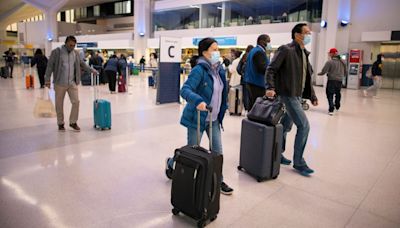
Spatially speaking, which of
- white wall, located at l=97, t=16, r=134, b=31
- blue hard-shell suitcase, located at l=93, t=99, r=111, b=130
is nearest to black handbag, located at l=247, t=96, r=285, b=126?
blue hard-shell suitcase, located at l=93, t=99, r=111, b=130

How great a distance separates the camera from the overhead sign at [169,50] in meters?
7.74

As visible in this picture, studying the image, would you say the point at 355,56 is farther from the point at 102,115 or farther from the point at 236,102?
the point at 102,115

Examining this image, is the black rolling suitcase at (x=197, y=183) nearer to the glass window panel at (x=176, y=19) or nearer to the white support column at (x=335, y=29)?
the white support column at (x=335, y=29)

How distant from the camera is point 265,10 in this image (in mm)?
19422

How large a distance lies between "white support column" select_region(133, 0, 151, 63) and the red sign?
16445 mm

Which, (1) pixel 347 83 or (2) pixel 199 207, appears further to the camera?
(1) pixel 347 83

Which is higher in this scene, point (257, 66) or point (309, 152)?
point (257, 66)

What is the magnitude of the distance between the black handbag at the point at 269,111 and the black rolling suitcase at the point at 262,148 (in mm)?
57

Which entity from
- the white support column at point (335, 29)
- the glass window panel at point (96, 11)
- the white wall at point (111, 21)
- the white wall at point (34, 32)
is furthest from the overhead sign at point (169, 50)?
the glass window panel at point (96, 11)

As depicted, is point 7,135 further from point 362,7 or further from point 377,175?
point 362,7

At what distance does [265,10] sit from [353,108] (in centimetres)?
1266

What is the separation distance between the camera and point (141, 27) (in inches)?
1007

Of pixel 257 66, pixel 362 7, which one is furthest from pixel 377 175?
pixel 362 7

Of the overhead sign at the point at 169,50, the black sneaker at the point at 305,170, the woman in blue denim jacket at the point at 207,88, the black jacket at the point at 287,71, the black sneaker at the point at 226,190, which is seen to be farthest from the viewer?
the overhead sign at the point at 169,50
